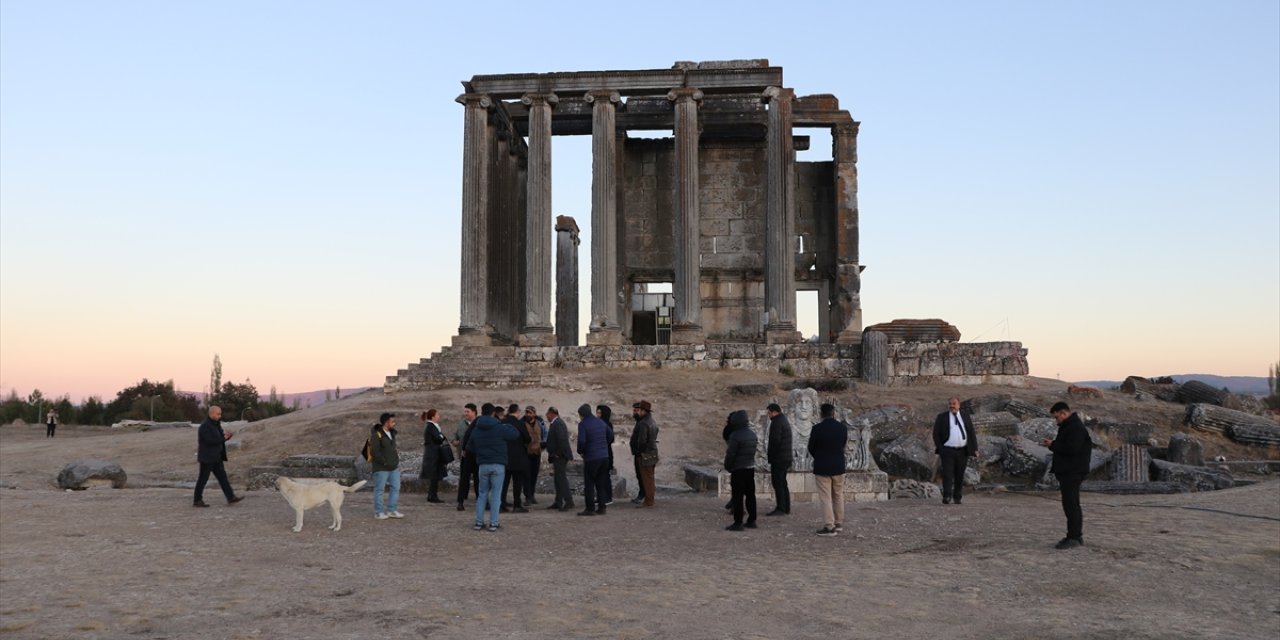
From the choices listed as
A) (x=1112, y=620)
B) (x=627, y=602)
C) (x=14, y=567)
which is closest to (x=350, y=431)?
(x=14, y=567)

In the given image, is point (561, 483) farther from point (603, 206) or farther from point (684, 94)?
point (684, 94)

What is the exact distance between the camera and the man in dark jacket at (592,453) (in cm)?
1415

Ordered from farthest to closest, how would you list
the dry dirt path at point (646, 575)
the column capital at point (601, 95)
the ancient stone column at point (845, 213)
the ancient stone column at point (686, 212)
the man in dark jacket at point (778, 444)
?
the ancient stone column at point (845, 213) → the column capital at point (601, 95) → the ancient stone column at point (686, 212) → the man in dark jacket at point (778, 444) → the dry dirt path at point (646, 575)

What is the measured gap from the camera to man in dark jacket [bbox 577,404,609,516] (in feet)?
46.4

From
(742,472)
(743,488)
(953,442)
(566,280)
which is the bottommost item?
(743,488)

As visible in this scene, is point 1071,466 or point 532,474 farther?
point 532,474

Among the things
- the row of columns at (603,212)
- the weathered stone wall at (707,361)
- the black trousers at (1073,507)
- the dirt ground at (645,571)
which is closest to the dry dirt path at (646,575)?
the dirt ground at (645,571)

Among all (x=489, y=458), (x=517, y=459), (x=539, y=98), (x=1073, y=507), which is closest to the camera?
(x=1073, y=507)

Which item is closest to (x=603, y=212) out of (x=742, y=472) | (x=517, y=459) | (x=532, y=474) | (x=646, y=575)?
(x=532, y=474)

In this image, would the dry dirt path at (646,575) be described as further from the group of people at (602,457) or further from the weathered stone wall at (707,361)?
the weathered stone wall at (707,361)

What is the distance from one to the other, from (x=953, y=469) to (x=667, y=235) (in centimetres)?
2428

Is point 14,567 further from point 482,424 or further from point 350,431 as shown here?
point 350,431

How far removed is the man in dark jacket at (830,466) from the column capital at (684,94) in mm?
21448

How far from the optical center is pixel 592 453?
14195 millimetres
